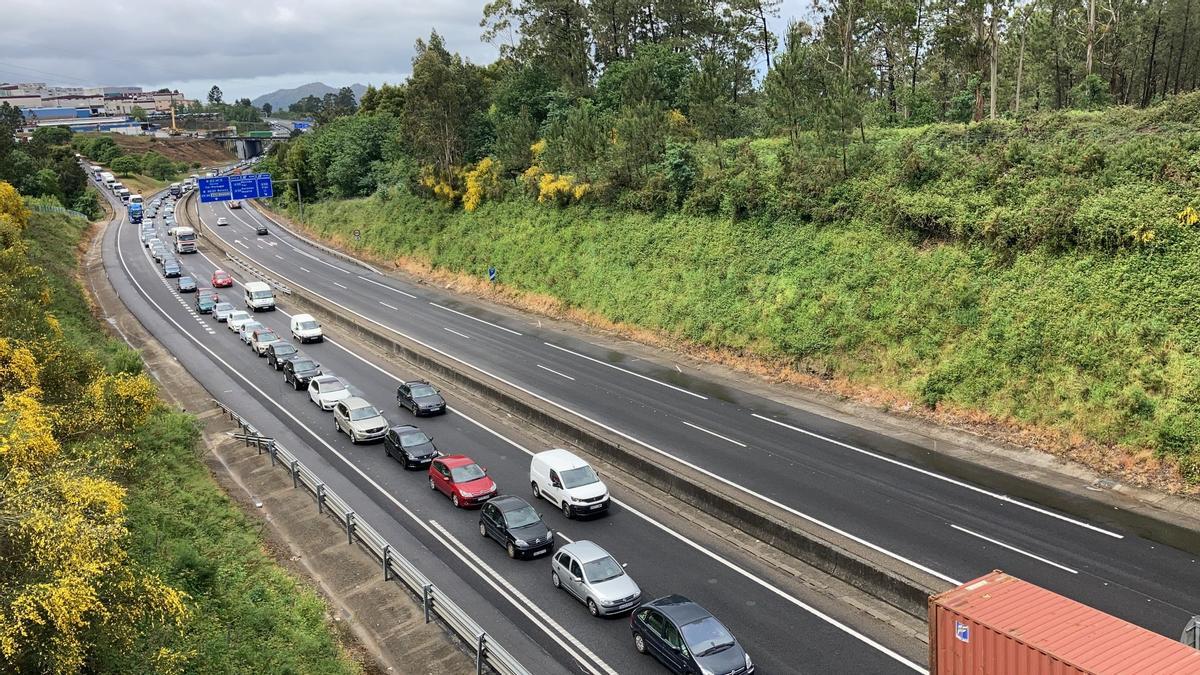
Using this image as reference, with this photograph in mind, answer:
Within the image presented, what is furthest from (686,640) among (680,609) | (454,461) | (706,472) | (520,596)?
(454,461)

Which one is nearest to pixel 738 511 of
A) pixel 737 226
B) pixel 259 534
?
pixel 259 534

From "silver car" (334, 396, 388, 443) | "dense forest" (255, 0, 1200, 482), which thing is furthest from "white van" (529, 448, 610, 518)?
"dense forest" (255, 0, 1200, 482)

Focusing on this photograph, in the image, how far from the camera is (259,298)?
166ft

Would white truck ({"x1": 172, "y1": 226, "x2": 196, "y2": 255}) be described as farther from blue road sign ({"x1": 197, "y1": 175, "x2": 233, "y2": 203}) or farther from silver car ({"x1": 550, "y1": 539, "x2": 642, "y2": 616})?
silver car ({"x1": 550, "y1": 539, "x2": 642, "y2": 616})

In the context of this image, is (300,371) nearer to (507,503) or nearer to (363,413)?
(363,413)

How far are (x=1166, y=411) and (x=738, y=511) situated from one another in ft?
43.0

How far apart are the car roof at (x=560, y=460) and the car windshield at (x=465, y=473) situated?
184 centimetres

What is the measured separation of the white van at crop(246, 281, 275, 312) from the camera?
166 feet

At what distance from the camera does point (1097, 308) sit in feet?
84.2

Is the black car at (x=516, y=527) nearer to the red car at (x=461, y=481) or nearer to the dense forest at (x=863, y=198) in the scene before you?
the red car at (x=461, y=481)

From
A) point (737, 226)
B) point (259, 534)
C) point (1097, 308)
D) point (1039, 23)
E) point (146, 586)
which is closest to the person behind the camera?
point (146, 586)

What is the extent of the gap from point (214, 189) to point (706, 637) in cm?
7222

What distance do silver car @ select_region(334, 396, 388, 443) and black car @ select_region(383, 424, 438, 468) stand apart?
4.11 ft

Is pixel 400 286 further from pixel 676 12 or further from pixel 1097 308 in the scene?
pixel 1097 308
